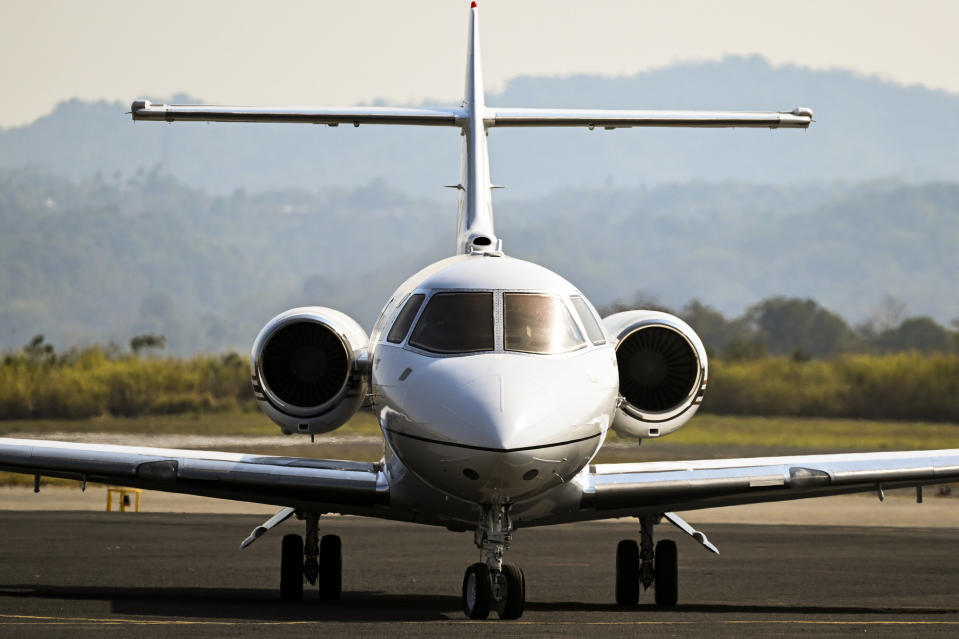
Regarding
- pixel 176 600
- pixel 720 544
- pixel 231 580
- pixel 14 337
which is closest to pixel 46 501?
pixel 720 544

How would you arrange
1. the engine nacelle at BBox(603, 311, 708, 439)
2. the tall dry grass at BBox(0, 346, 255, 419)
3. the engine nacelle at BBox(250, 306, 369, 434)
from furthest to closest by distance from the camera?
1. the tall dry grass at BBox(0, 346, 255, 419)
2. the engine nacelle at BBox(603, 311, 708, 439)
3. the engine nacelle at BBox(250, 306, 369, 434)

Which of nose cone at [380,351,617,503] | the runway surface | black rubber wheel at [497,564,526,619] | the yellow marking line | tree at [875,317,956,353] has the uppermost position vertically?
tree at [875,317,956,353]

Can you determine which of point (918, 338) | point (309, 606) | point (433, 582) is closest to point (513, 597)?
point (309, 606)

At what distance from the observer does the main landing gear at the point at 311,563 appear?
1495cm

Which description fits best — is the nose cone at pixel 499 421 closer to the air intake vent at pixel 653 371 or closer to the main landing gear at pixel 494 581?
the main landing gear at pixel 494 581

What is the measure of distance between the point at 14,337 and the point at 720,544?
155 metres

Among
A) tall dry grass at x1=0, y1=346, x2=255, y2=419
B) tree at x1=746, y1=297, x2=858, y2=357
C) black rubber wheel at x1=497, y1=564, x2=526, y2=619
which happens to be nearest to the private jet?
black rubber wheel at x1=497, y1=564, x2=526, y2=619

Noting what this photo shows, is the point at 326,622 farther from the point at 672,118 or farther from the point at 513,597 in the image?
the point at 672,118

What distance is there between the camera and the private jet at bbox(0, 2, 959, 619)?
37.8 ft

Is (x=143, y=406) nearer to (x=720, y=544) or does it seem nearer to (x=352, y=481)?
(x=720, y=544)

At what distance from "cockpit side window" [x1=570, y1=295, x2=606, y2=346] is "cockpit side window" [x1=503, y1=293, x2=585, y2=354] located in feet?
0.58

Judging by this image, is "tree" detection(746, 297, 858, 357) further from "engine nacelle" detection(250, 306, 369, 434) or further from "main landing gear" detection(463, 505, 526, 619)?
"main landing gear" detection(463, 505, 526, 619)

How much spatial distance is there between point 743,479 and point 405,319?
329 centimetres

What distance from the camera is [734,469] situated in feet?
45.8
